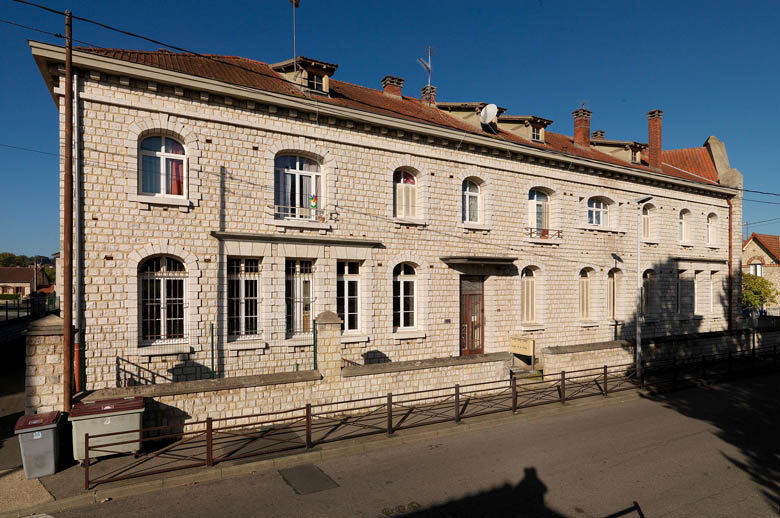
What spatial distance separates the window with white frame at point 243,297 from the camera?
41.2 feet

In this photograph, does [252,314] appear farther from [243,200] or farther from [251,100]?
[251,100]

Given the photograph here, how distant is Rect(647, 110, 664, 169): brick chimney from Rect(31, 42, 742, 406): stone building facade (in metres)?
2.18

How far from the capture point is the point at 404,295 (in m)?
15.4

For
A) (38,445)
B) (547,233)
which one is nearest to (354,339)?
(38,445)

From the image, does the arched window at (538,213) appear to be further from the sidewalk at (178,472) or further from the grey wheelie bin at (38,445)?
the grey wheelie bin at (38,445)

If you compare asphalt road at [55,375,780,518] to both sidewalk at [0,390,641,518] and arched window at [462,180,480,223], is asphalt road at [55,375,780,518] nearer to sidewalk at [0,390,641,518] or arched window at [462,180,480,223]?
sidewalk at [0,390,641,518]

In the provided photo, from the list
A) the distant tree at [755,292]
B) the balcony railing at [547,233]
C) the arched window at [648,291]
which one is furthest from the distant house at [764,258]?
the balcony railing at [547,233]

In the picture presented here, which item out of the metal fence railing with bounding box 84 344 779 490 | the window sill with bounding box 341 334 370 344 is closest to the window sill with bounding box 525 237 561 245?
the metal fence railing with bounding box 84 344 779 490

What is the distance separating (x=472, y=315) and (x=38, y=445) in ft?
42.0

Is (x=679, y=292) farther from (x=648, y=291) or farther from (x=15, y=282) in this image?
(x=15, y=282)

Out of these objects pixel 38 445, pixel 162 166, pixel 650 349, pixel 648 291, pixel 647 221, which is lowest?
pixel 650 349

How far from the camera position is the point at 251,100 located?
1263cm

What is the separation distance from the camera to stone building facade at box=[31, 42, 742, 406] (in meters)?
11.1

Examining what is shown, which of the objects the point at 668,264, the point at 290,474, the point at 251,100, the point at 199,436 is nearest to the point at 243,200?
the point at 251,100
